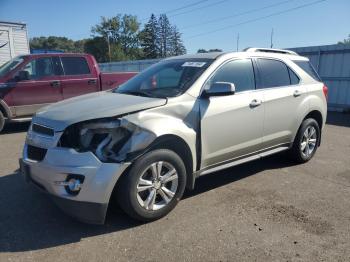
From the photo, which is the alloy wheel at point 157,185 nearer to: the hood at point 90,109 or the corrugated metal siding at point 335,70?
the hood at point 90,109

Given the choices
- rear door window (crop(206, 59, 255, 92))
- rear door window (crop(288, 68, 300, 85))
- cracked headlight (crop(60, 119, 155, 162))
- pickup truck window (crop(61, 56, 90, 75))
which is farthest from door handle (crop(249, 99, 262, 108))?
pickup truck window (crop(61, 56, 90, 75))

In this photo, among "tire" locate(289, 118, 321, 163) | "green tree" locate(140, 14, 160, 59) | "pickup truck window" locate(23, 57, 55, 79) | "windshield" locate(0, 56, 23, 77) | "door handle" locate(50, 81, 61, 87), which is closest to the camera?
"tire" locate(289, 118, 321, 163)

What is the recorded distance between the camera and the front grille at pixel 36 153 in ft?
10.8

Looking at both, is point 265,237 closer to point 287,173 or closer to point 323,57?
point 287,173

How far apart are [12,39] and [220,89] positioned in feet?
63.9

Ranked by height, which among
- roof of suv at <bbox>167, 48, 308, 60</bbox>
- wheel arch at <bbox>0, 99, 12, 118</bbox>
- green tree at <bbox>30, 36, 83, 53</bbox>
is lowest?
wheel arch at <bbox>0, 99, 12, 118</bbox>

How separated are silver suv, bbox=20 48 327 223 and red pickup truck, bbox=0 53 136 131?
4.62 metres

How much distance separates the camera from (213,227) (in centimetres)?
340

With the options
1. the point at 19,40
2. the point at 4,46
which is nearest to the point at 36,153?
the point at 4,46

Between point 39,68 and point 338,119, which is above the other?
point 39,68

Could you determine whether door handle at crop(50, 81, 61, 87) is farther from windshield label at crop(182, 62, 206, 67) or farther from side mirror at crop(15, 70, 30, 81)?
windshield label at crop(182, 62, 206, 67)

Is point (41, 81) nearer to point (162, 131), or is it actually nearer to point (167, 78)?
point (167, 78)

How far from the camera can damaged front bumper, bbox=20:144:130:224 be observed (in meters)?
3.02

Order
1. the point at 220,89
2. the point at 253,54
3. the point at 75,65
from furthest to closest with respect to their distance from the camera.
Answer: the point at 75,65 → the point at 253,54 → the point at 220,89
